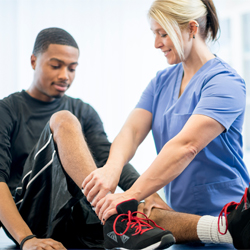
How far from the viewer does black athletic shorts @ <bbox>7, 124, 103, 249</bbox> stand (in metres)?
1.23

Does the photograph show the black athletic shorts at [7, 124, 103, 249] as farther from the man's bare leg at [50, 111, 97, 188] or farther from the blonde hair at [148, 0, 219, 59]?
the blonde hair at [148, 0, 219, 59]

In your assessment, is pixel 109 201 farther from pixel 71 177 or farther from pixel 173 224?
pixel 173 224

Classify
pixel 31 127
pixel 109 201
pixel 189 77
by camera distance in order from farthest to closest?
pixel 31 127 < pixel 189 77 < pixel 109 201

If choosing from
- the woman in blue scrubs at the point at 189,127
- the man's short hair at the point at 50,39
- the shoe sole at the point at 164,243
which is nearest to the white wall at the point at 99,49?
the man's short hair at the point at 50,39

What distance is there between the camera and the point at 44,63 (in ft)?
5.53

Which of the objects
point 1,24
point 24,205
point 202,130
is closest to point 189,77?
point 202,130

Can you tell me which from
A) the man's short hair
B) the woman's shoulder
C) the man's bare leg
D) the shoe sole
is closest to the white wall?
the man's short hair

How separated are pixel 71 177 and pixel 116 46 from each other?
2.28m

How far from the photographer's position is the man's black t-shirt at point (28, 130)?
1469 millimetres

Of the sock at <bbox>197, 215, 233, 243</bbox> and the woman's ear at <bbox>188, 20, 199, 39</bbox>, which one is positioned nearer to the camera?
the sock at <bbox>197, 215, 233, 243</bbox>

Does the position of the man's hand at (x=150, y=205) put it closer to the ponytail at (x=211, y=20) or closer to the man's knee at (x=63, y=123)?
the man's knee at (x=63, y=123)

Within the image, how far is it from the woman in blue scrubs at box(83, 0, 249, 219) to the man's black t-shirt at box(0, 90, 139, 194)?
0.18 metres

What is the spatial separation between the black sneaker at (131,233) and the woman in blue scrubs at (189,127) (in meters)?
0.03

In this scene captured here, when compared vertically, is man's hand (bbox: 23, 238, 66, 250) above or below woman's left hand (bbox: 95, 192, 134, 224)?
below
